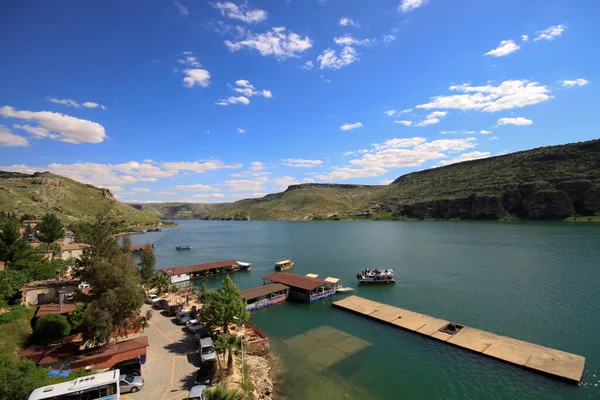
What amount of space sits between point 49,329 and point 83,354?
634 centimetres

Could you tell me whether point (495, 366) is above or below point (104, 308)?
below

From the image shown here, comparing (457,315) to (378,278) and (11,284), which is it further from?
(11,284)

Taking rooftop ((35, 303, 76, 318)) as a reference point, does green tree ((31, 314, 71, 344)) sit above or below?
below

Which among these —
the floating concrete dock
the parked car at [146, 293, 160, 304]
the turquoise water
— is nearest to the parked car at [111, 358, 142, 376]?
the turquoise water

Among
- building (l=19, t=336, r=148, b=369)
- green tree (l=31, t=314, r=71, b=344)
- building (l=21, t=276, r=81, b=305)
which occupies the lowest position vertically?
building (l=19, t=336, r=148, b=369)

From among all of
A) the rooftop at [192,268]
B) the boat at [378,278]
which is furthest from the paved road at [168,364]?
the boat at [378,278]

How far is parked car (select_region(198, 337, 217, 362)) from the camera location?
28.5 meters

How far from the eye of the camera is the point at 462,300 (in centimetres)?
5162

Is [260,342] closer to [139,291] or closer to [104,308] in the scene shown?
[139,291]

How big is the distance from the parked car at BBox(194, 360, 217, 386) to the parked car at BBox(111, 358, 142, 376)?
476 cm

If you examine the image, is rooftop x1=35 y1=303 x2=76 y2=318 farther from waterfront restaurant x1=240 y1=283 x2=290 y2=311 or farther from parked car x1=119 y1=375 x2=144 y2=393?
waterfront restaurant x1=240 y1=283 x2=290 y2=311

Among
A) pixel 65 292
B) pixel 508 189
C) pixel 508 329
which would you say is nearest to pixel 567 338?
pixel 508 329

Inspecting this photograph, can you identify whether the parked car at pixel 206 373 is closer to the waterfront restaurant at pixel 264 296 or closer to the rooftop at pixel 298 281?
the waterfront restaurant at pixel 264 296

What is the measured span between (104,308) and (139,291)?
3.23 meters
